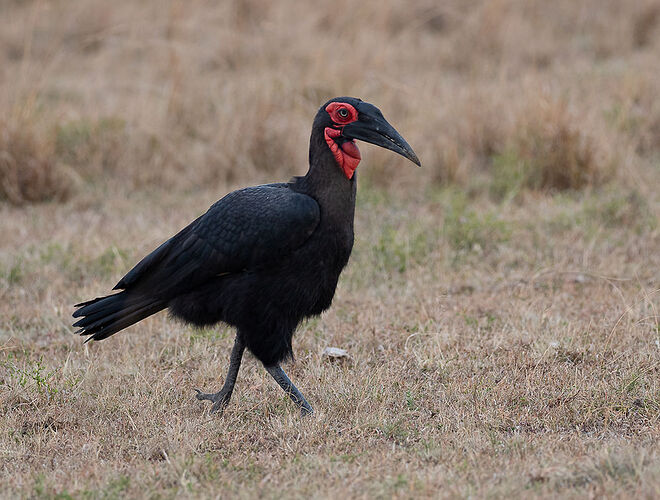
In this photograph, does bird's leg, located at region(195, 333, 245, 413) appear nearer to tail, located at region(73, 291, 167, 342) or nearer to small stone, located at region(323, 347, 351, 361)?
tail, located at region(73, 291, 167, 342)

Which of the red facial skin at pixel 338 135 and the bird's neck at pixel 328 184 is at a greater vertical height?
the red facial skin at pixel 338 135

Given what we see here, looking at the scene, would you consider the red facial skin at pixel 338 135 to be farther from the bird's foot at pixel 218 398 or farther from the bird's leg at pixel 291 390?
the bird's foot at pixel 218 398

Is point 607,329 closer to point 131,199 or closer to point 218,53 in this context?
point 131,199

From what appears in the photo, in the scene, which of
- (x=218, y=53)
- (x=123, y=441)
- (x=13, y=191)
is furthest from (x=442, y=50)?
(x=123, y=441)

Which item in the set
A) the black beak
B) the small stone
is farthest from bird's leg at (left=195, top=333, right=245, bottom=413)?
the black beak

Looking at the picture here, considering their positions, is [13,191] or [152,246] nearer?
[152,246]

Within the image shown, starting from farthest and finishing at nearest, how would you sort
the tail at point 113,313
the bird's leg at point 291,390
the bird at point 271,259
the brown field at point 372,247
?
the tail at point 113,313
the bird's leg at point 291,390
the bird at point 271,259
the brown field at point 372,247

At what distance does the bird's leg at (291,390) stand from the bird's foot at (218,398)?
25 centimetres

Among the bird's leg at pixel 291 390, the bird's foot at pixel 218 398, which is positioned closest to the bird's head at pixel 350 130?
the bird's leg at pixel 291 390

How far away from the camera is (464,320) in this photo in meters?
5.07

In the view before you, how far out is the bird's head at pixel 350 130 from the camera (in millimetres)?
3920

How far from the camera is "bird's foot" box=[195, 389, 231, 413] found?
4.11 metres

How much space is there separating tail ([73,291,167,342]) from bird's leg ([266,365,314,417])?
589mm

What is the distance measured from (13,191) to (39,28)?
510cm
